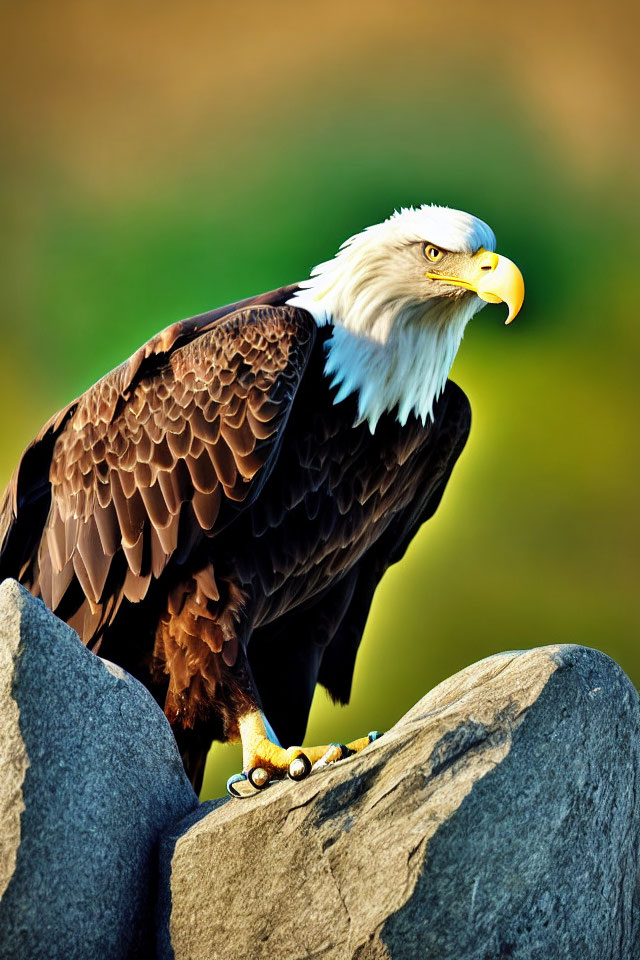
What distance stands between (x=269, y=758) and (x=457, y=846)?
3.60 feet

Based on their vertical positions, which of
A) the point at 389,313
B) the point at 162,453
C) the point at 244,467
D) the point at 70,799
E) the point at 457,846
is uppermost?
the point at 389,313

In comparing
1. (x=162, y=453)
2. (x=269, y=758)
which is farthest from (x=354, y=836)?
(x=162, y=453)

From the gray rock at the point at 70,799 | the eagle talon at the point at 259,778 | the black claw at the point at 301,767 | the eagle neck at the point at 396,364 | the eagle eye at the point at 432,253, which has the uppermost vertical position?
the eagle eye at the point at 432,253

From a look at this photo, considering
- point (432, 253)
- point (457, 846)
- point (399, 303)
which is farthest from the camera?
point (399, 303)

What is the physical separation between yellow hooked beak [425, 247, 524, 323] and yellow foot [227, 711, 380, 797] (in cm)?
146

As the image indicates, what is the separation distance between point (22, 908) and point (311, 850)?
0.65 metres

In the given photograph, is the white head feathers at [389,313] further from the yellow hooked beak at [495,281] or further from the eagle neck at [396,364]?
the yellow hooked beak at [495,281]

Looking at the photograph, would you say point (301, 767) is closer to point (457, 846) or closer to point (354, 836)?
point (354, 836)

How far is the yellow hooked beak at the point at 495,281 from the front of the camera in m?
3.75

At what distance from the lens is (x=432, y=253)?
4.02 meters

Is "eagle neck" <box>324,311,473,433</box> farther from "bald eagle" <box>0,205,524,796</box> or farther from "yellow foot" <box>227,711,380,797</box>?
"yellow foot" <box>227,711,380,797</box>

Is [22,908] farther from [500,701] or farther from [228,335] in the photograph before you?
[228,335]

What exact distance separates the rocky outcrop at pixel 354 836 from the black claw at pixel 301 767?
0.30 meters

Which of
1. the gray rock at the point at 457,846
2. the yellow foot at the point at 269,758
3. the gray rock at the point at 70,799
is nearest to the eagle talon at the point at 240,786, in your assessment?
the yellow foot at the point at 269,758
